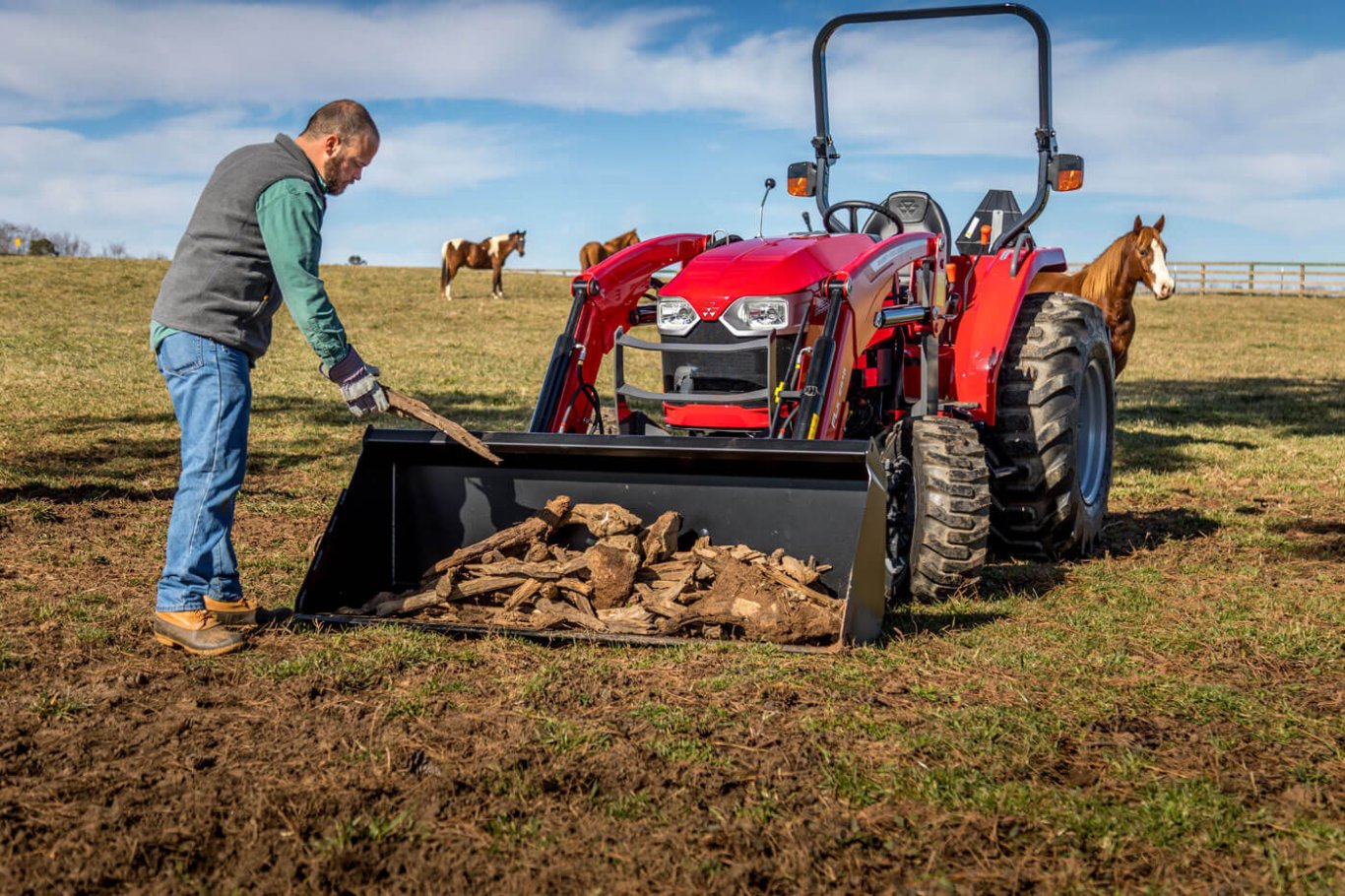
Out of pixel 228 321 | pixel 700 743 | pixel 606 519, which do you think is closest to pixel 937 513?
pixel 606 519

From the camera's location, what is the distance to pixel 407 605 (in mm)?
5145

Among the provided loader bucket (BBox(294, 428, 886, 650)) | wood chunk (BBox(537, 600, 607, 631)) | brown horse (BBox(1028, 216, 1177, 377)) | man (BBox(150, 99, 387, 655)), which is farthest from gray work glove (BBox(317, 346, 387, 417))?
brown horse (BBox(1028, 216, 1177, 377))

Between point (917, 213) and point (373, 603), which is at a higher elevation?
point (917, 213)

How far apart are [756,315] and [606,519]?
41.3 inches

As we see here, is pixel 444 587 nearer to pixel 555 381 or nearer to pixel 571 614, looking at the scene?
pixel 571 614

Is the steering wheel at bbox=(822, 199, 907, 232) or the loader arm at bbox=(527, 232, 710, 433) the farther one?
the steering wheel at bbox=(822, 199, 907, 232)

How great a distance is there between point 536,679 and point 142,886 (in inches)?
63.8

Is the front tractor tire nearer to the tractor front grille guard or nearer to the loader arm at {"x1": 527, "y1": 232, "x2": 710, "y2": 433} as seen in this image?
the tractor front grille guard

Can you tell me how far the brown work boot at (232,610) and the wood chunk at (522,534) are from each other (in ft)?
2.62

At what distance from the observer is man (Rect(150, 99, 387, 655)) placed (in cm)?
468

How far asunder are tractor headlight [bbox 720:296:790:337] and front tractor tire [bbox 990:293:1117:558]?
5.25 ft

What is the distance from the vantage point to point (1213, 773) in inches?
144

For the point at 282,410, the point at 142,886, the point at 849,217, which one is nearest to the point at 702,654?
the point at 142,886

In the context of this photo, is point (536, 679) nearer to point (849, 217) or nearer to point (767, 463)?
point (767, 463)
